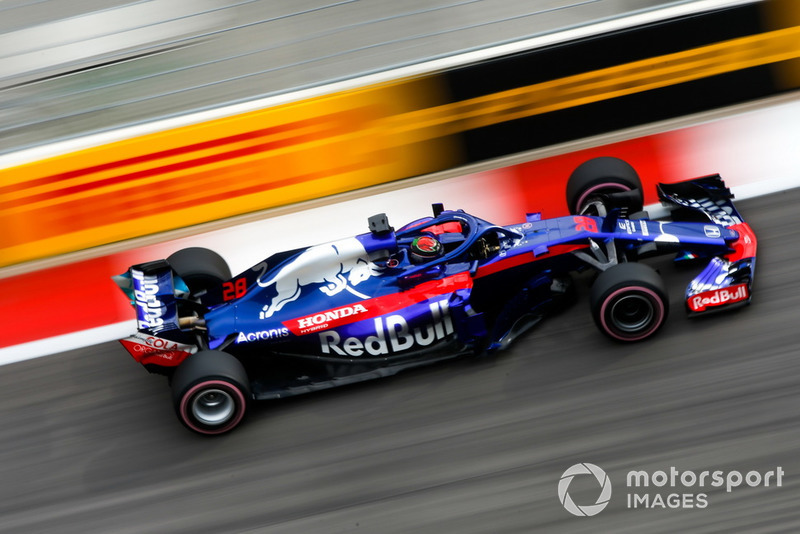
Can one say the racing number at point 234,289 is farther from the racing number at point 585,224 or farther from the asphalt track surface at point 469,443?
the racing number at point 585,224

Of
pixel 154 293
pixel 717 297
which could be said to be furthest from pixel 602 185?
pixel 154 293

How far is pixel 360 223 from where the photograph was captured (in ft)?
24.1

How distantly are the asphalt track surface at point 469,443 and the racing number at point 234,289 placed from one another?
30.5 inches

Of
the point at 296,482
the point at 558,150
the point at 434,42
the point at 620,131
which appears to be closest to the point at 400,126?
the point at 434,42

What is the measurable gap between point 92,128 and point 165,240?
1.14m

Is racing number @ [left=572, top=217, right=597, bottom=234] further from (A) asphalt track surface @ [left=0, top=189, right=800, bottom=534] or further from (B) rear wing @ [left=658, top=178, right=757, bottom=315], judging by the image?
(B) rear wing @ [left=658, top=178, right=757, bottom=315]

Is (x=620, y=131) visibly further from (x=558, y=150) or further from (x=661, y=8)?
(x=661, y=8)

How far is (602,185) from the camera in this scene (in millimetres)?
6277

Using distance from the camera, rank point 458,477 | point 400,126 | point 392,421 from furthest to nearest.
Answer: point 400,126 → point 392,421 → point 458,477

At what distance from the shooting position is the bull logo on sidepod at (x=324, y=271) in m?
5.73

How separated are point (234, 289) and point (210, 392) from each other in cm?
80

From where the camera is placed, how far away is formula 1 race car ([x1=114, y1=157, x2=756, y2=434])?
5.46 meters

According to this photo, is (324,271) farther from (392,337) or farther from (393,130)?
(393,130)

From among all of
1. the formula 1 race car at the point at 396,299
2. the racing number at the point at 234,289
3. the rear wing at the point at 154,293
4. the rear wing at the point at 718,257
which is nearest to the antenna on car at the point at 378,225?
the formula 1 race car at the point at 396,299
